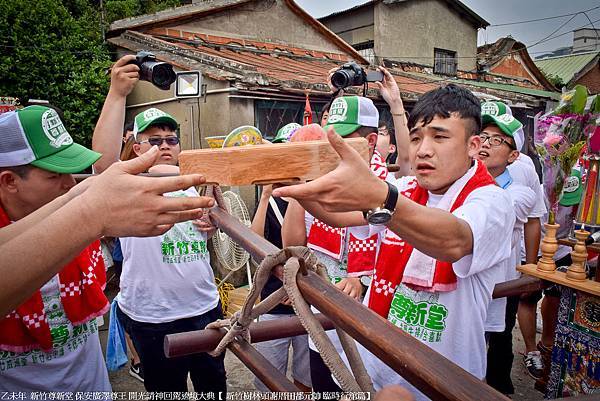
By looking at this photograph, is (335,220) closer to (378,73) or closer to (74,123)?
(378,73)

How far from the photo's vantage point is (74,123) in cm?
857

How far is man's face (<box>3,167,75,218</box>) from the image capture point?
1.80 metres

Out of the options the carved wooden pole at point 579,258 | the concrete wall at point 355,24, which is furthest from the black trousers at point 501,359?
the concrete wall at point 355,24

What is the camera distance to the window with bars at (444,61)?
674 inches

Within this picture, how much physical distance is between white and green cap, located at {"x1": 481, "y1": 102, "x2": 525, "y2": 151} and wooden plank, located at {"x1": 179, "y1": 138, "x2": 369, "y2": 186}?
254 cm


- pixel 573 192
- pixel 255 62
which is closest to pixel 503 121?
pixel 573 192

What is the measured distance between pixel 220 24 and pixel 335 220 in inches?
394

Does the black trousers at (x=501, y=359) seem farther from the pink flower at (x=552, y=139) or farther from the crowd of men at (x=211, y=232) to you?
the pink flower at (x=552, y=139)

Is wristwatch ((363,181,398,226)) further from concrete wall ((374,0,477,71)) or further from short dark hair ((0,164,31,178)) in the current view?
concrete wall ((374,0,477,71))

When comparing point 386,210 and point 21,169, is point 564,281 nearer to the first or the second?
point 386,210

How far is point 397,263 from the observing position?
180 centimetres

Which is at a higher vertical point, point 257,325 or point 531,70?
point 531,70

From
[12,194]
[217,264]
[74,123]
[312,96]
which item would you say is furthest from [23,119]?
[74,123]

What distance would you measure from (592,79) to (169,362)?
24.1 m
